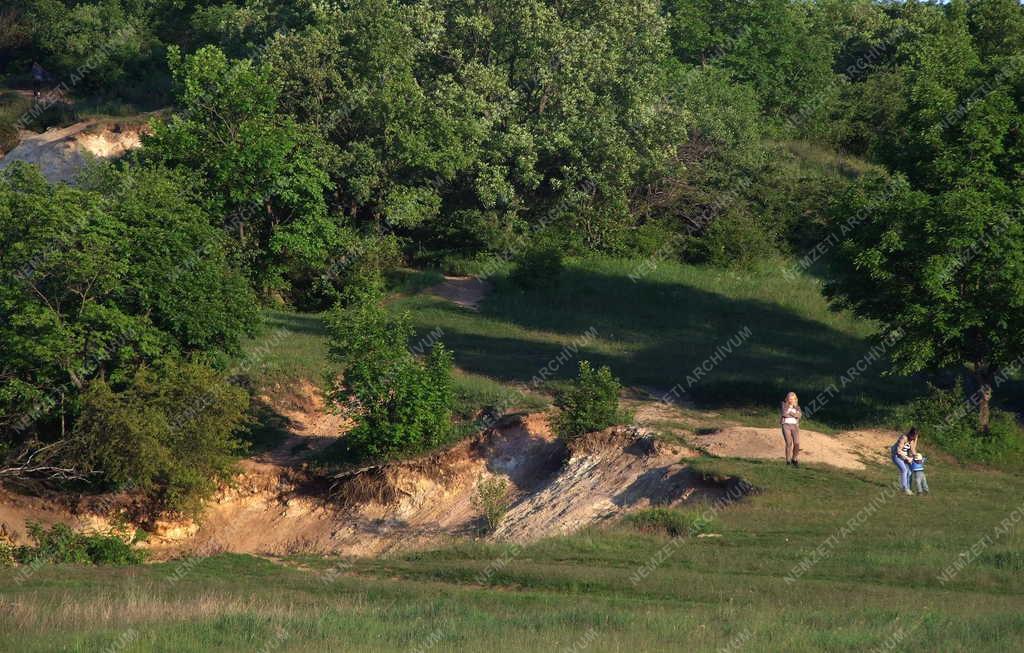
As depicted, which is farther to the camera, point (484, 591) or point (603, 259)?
point (603, 259)

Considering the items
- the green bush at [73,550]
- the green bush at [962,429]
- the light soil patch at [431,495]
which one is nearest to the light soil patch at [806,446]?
the light soil patch at [431,495]

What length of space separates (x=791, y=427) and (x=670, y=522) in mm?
4396

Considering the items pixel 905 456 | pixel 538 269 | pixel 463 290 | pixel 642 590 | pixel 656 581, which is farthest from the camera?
A: pixel 463 290

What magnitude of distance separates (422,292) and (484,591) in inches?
1097

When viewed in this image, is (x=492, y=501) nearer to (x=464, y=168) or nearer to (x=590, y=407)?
(x=590, y=407)

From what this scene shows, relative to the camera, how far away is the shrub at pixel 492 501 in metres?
30.9

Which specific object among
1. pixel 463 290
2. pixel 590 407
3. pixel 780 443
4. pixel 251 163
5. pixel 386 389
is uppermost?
pixel 251 163

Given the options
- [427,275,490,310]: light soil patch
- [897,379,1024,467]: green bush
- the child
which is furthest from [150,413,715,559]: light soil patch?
[427,275,490,310]: light soil patch

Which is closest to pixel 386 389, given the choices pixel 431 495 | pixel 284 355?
pixel 431 495

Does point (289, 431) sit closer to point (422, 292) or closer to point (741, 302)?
point (422, 292)

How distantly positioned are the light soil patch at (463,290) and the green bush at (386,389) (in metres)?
13.9

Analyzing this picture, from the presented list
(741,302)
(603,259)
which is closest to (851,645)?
(741,302)

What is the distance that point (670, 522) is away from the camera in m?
26.8

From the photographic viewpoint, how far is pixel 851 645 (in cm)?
1614
